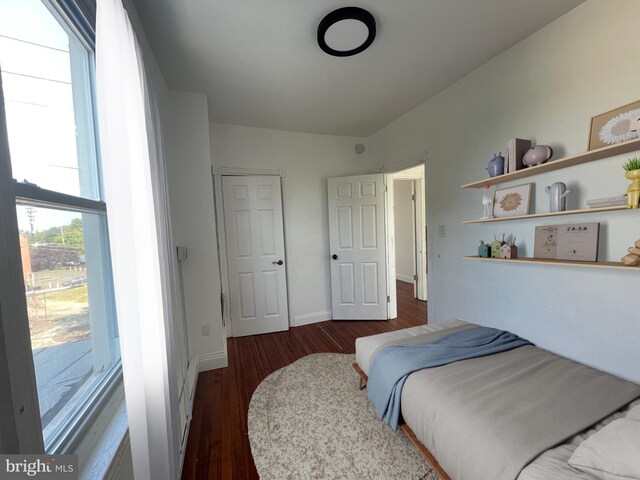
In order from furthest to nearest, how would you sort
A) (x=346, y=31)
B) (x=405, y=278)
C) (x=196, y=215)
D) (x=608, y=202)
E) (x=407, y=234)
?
1. (x=405, y=278)
2. (x=407, y=234)
3. (x=196, y=215)
4. (x=346, y=31)
5. (x=608, y=202)

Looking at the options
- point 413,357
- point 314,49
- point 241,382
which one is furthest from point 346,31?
point 241,382

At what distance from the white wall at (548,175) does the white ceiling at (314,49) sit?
209 millimetres

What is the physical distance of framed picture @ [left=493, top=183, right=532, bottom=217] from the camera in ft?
6.04

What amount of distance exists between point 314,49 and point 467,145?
5.12 ft

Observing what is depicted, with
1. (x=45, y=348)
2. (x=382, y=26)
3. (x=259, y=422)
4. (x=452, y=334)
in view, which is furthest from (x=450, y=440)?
(x=382, y=26)

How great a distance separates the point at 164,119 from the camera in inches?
81.2

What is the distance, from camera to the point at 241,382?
226 centimetres

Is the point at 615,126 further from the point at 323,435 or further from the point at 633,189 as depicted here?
the point at 323,435

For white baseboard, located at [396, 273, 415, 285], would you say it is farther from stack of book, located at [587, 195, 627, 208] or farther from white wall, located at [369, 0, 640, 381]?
stack of book, located at [587, 195, 627, 208]

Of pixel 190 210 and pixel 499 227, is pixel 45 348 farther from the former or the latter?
pixel 499 227

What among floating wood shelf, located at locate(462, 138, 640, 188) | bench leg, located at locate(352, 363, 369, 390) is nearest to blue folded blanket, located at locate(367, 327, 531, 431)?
bench leg, located at locate(352, 363, 369, 390)

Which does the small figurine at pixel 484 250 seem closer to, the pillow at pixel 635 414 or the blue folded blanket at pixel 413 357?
the blue folded blanket at pixel 413 357

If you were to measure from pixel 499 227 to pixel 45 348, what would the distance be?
2.74m

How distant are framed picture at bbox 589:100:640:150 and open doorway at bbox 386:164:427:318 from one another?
162 cm
